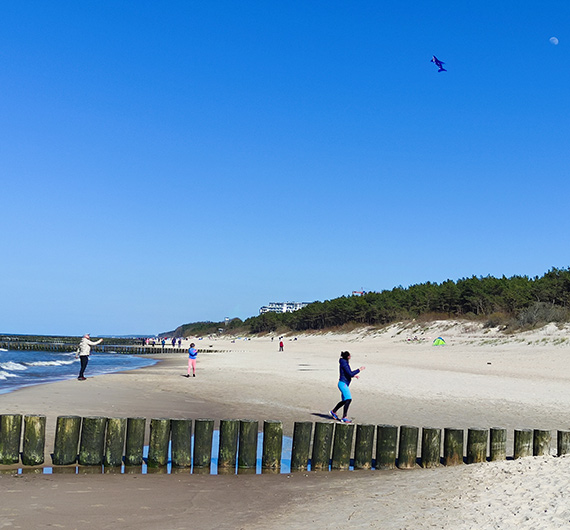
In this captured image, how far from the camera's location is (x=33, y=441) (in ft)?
33.8

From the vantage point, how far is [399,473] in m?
10.5

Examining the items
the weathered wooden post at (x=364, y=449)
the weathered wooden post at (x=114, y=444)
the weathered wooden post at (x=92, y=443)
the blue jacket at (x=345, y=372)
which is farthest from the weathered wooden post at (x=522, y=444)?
the weathered wooden post at (x=92, y=443)

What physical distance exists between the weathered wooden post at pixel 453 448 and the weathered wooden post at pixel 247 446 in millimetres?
3463

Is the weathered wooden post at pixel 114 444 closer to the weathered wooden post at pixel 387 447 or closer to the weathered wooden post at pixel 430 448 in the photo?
the weathered wooden post at pixel 387 447

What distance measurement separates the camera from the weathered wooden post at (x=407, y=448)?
1086cm

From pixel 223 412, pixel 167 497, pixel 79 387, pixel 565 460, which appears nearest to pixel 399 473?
pixel 565 460

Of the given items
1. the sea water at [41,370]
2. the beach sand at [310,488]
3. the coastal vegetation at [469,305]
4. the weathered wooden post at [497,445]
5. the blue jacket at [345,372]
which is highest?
the coastal vegetation at [469,305]

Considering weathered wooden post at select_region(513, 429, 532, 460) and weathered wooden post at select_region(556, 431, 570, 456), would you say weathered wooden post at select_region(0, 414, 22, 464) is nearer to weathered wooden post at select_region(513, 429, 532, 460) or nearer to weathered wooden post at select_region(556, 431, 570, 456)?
weathered wooden post at select_region(513, 429, 532, 460)

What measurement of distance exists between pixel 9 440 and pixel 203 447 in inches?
131

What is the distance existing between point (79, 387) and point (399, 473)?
1671cm

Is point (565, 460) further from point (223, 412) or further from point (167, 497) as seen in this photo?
point (223, 412)

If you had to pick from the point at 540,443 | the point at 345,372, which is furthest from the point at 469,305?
the point at 540,443

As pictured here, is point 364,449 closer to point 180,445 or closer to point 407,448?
point 407,448

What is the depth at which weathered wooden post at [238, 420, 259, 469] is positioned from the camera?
10.7m
